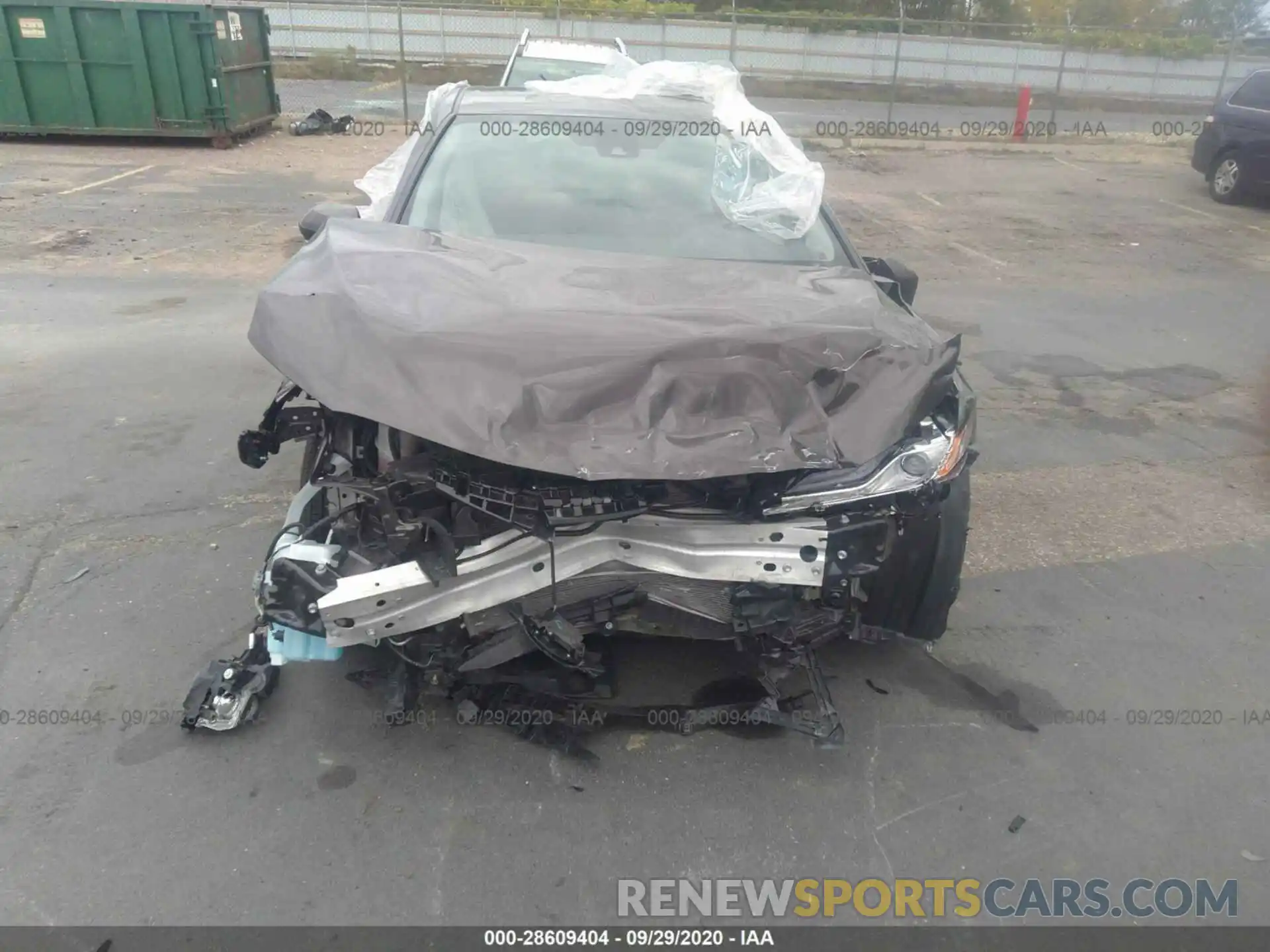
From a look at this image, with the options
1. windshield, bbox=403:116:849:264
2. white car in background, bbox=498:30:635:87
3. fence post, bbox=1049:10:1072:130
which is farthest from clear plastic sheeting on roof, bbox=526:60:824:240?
fence post, bbox=1049:10:1072:130

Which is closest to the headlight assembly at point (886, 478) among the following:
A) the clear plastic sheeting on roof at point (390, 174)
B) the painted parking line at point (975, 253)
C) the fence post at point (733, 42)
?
the clear plastic sheeting on roof at point (390, 174)

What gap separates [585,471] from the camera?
218cm

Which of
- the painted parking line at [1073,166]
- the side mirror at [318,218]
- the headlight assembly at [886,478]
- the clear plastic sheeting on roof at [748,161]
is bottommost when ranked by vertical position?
the painted parking line at [1073,166]

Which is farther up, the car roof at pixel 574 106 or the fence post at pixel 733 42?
the fence post at pixel 733 42

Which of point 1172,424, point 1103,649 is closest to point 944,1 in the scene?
point 1172,424

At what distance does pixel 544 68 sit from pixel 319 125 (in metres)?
5.86

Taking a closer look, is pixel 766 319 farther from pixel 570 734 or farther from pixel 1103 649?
pixel 1103 649

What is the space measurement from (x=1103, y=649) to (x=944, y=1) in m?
41.6

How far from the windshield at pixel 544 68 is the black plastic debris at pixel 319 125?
17.9 feet

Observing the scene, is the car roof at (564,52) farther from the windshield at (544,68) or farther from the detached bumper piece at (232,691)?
the detached bumper piece at (232,691)

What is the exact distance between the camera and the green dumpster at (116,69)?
41.9ft

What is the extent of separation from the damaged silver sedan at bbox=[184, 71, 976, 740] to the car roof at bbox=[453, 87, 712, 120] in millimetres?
1178

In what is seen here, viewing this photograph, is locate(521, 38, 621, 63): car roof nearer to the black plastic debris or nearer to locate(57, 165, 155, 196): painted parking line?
the black plastic debris

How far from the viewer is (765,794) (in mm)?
2775
